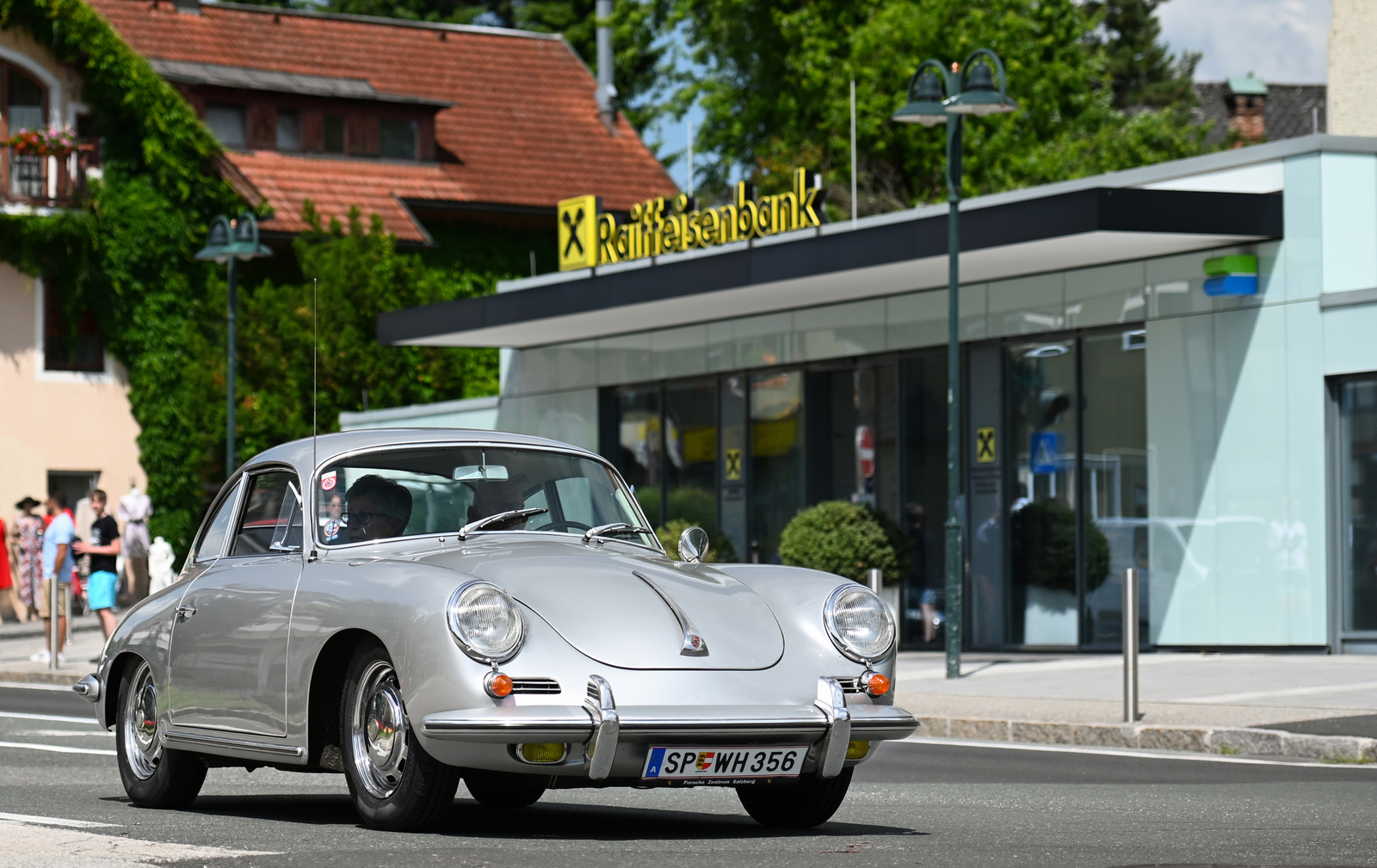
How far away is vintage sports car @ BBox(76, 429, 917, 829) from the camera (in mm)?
6703

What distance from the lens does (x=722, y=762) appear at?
6812mm

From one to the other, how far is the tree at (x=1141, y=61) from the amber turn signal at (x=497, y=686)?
62.3m

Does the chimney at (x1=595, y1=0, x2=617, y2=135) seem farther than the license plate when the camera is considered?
Yes

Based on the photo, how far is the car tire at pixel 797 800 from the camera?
24.4 feet

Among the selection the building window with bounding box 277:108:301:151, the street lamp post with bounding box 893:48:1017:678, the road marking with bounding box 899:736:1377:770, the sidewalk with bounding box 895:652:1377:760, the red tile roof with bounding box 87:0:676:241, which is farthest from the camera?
the building window with bounding box 277:108:301:151

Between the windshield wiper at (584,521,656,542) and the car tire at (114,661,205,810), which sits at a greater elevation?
the windshield wiper at (584,521,656,542)

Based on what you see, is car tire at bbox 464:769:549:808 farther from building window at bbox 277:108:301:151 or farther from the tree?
the tree

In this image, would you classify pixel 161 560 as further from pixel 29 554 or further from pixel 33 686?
pixel 29 554

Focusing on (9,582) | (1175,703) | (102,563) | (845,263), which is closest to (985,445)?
(845,263)

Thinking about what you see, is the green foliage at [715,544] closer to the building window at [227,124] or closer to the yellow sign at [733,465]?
the yellow sign at [733,465]

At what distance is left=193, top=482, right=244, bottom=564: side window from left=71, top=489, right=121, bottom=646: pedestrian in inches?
544

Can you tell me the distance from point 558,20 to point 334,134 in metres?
14.2

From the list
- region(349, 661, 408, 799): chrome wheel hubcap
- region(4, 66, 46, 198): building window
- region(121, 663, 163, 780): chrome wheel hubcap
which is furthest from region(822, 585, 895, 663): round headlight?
region(4, 66, 46, 198): building window

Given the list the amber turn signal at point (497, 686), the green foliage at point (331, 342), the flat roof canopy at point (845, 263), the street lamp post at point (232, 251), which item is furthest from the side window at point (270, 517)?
the green foliage at point (331, 342)
